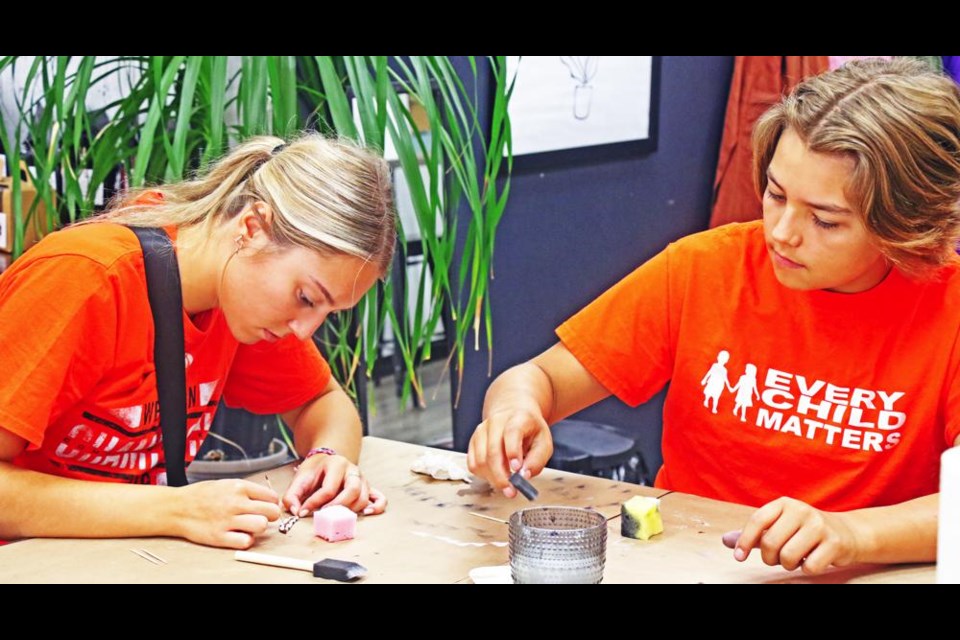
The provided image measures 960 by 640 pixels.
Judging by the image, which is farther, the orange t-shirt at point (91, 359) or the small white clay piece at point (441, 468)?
the small white clay piece at point (441, 468)

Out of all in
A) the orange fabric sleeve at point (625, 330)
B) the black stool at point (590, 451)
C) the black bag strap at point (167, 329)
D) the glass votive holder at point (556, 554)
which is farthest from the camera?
the black stool at point (590, 451)

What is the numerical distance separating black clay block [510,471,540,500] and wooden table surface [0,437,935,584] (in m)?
0.06

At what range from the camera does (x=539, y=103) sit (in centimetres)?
302

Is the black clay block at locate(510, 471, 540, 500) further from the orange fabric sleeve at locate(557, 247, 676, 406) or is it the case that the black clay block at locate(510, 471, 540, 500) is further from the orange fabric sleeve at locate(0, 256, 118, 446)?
the orange fabric sleeve at locate(0, 256, 118, 446)

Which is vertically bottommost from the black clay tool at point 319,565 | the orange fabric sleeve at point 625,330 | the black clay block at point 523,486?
the black clay tool at point 319,565

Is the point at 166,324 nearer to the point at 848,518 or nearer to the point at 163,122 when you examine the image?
the point at 163,122

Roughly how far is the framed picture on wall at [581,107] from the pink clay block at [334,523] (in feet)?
5.64

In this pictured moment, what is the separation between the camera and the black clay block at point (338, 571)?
Result: 4.24 feet

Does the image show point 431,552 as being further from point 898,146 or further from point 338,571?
point 898,146

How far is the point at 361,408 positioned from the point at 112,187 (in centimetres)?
80

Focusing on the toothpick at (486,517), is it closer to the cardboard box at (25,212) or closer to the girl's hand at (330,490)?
the girl's hand at (330,490)

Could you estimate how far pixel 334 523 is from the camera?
142 cm

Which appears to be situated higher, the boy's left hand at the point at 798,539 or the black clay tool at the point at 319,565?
the boy's left hand at the point at 798,539

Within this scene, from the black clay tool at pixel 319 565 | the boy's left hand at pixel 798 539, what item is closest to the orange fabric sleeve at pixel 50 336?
the black clay tool at pixel 319 565
